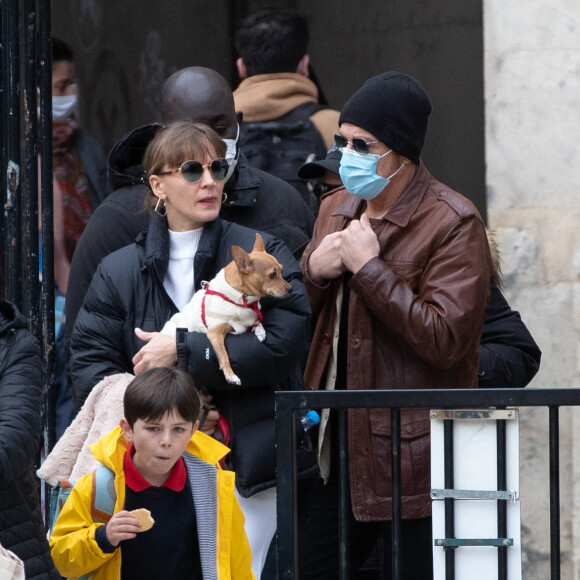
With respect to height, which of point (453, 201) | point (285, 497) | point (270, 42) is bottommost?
point (285, 497)

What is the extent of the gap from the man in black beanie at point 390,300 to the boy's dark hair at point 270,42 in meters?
1.56

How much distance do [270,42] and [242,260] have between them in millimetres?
2123

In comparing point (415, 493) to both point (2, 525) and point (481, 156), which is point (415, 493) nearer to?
point (2, 525)

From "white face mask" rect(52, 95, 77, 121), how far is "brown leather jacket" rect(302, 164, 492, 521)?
2.28 meters

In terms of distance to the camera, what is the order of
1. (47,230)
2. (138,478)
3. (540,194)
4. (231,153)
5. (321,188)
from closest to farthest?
(138,478) < (231,153) < (321,188) < (540,194) < (47,230)

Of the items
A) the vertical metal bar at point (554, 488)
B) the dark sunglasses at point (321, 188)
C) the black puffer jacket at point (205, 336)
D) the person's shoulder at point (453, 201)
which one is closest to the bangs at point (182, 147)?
the black puffer jacket at point (205, 336)

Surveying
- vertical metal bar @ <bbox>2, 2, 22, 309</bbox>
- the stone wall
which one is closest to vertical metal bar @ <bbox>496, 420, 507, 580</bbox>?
the stone wall

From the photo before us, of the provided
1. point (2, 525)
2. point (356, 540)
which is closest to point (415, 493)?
point (356, 540)

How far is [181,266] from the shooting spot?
173 inches

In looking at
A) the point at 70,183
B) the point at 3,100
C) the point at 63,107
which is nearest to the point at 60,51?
the point at 63,107

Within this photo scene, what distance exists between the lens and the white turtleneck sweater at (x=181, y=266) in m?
4.38

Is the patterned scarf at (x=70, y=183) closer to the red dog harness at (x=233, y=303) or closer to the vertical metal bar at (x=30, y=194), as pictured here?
the vertical metal bar at (x=30, y=194)

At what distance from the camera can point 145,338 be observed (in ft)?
13.7

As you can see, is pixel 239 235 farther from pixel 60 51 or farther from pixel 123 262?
pixel 60 51
